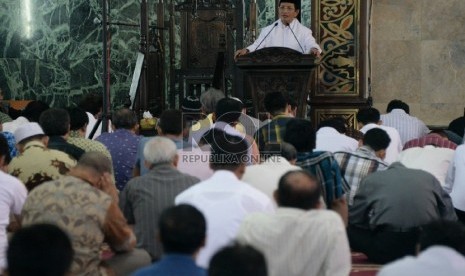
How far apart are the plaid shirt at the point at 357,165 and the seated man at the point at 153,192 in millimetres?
2116

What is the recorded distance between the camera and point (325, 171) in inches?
291

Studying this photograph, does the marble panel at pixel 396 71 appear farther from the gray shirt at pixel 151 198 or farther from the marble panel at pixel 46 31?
the gray shirt at pixel 151 198

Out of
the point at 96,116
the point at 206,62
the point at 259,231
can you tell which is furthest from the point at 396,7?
the point at 259,231

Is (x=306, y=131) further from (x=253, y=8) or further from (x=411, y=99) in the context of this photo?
(x=411, y=99)

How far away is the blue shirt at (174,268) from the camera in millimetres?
4543

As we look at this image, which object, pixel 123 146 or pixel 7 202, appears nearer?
pixel 7 202

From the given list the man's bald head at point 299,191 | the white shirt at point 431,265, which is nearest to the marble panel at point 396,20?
the man's bald head at point 299,191

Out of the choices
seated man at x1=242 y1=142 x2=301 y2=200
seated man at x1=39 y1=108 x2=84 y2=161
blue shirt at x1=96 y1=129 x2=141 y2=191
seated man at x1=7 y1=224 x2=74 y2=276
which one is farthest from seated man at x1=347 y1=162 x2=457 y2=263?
seated man at x1=7 y1=224 x2=74 y2=276

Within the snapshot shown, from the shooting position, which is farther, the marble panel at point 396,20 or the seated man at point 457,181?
the marble panel at point 396,20

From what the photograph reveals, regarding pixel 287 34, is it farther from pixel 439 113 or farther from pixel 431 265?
pixel 431 265

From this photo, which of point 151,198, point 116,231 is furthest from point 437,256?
point 151,198

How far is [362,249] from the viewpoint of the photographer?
27.8 feet

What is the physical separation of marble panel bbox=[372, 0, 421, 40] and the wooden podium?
377 centimetres

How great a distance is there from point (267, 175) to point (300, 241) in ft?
5.21
